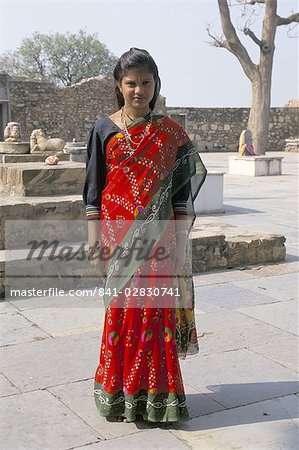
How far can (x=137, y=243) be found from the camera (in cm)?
274

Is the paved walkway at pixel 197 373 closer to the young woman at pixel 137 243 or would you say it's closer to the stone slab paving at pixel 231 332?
the stone slab paving at pixel 231 332

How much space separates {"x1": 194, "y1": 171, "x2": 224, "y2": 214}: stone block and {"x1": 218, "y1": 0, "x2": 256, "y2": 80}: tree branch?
10.9 metres

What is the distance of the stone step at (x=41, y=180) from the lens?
225 inches

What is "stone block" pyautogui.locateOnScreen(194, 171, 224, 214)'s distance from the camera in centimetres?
913

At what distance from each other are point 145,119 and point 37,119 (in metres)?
20.9

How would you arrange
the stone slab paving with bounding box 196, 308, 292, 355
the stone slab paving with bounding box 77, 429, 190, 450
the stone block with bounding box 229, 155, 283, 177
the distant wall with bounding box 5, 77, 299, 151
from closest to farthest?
the stone slab paving with bounding box 77, 429, 190, 450 → the stone slab paving with bounding box 196, 308, 292, 355 → the stone block with bounding box 229, 155, 283, 177 → the distant wall with bounding box 5, 77, 299, 151

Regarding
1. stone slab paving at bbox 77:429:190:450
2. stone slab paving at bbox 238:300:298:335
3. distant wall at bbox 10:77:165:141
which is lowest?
A: stone slab paving at bbox 77:429:190:450

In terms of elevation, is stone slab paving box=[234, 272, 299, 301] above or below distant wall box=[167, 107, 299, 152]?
below

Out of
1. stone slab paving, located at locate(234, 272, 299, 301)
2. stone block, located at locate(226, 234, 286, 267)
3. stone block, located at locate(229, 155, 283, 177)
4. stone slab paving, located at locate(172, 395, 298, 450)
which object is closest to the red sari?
stone slab paving, located at locate(172, 395, 298, 450)

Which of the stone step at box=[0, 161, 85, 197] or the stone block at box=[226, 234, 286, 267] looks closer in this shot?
the stone step at box=[0, 161, 85, 197]

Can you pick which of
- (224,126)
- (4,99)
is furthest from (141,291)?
(224,126)

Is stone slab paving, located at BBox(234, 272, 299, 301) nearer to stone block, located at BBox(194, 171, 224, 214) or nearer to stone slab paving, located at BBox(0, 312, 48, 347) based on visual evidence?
stone slab paving, located at BBox(0, 312, 48, 347)

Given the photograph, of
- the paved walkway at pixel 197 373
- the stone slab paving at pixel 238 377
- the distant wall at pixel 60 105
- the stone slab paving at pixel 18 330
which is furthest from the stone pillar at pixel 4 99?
the stone slab paving at pixel 238 377

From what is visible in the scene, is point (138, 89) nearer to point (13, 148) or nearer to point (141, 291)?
point (141, 291)
